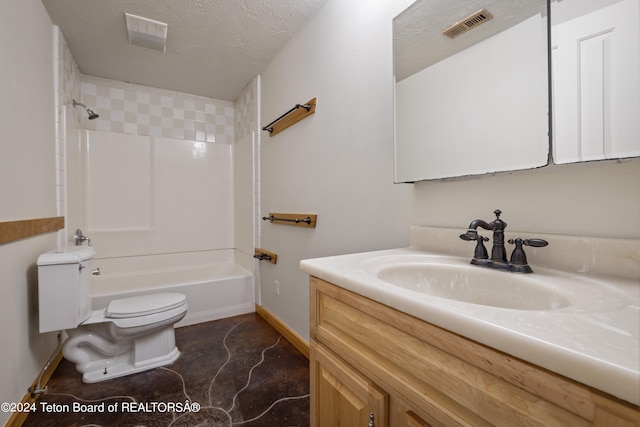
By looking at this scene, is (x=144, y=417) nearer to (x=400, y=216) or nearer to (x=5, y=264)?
(x=5, y=264)

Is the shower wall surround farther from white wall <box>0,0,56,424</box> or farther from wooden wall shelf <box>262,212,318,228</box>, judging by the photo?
wooden wall shelf <box>262,212,318,228</box>

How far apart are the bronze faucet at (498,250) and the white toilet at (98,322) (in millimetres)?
1768

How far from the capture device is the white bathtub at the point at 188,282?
7.69 ft

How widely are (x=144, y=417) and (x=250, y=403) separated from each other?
0.48 m

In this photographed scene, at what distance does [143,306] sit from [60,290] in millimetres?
410

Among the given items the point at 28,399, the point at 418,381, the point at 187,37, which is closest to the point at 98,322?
the point at 28,399

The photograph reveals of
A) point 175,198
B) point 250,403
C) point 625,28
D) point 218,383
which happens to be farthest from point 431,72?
point 175,198

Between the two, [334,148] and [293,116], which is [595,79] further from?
[293,116]

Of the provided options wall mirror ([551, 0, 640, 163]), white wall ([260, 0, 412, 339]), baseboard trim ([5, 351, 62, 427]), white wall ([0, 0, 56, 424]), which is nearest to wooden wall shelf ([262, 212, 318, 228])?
white wall ([260, 0, 412, 339])

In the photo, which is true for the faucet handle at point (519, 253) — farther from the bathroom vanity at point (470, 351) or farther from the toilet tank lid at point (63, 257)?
the toilet tank lid at point (63, 257)

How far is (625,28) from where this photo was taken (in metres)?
0.66

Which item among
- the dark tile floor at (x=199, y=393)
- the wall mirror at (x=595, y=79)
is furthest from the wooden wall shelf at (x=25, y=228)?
the wall mirror at (x=595, y=79)

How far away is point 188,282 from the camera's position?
2.45 meters

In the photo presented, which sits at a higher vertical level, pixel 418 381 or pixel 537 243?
pixel 537 243
